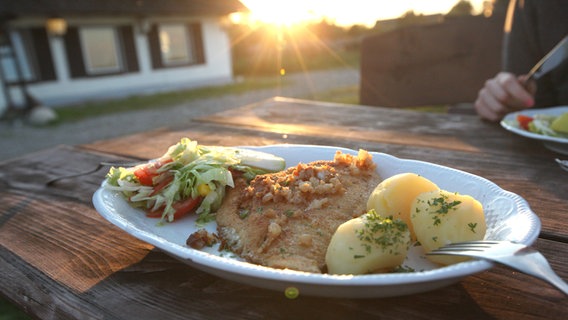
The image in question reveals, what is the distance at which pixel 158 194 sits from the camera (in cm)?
170

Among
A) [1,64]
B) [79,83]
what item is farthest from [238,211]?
[79,83]

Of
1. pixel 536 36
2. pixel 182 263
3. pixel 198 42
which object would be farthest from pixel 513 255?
pixel 198 42

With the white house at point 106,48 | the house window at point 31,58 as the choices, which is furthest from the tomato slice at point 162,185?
the house window at point 31,58

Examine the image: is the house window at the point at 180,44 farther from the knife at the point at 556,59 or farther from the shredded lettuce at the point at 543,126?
the shredded lettuce at the point at 543,126

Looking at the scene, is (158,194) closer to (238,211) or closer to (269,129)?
(238,211)

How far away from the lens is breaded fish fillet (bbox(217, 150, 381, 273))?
4.19ft

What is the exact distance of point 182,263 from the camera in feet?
4.45

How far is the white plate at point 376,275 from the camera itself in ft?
3.18

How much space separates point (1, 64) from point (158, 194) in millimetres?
15743

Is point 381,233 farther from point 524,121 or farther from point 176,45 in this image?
point 176,45

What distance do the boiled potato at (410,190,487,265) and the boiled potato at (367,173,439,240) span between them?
0.26ft

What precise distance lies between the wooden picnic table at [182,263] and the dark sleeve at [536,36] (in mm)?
1229

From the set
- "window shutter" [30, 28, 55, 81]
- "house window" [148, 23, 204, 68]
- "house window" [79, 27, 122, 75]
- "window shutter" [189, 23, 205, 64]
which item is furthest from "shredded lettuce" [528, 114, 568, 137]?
"window shutter" [189, 23, 205, 64]

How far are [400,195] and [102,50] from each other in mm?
19129
